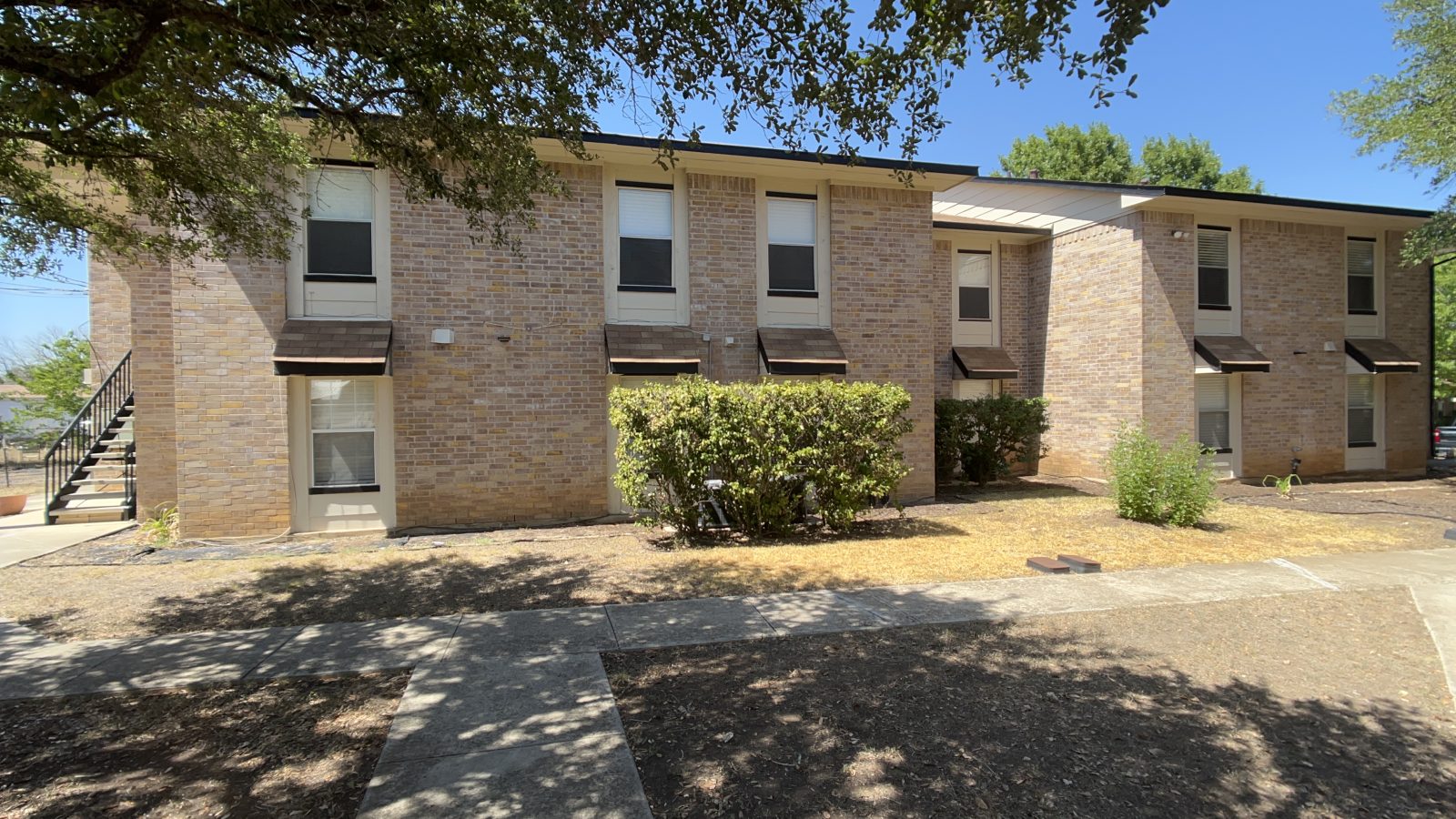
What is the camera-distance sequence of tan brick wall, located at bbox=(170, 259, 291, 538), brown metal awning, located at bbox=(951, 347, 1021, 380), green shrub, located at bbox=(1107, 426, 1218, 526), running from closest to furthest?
tan brick wall, located at bbox=(170, 259, 291, 538), green shrub, located at bbox=(1107, 426, 1218, 526), brown metal awning, located at bbox=(951, 347, 1021, 380)

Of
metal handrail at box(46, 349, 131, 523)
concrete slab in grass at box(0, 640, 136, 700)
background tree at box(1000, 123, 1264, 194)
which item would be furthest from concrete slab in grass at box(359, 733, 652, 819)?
background tree at box(1000, 123, 1264, 194)

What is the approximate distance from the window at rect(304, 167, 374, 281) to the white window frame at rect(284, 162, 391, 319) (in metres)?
0.04

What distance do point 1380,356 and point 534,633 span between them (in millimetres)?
17942

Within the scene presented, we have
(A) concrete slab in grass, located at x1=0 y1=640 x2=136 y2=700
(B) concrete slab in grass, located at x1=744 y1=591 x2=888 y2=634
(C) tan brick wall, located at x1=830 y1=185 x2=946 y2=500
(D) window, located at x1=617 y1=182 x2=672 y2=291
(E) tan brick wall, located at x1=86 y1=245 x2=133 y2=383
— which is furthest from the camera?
(E) tan brick wall, located at x1=86 y1=245 x2=133 y2=383

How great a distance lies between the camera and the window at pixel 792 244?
10828mm

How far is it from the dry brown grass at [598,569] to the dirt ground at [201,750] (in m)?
1.44

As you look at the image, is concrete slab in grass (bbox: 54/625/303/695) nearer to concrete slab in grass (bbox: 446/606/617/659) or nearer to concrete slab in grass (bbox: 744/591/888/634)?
concrete slab in grass (bbox: 446/606/617/659)

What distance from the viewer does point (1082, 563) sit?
691 centimetres

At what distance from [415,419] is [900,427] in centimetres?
672

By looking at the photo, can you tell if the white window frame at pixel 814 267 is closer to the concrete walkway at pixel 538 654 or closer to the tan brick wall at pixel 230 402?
the concrete walkway at pixel 538 654

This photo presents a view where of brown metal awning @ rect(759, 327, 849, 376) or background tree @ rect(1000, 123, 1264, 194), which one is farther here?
background tree @ rect(1000, 123, 1264, 194)

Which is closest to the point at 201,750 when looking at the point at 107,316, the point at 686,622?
the point at 686,622

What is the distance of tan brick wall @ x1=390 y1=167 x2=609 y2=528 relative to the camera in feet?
30.6

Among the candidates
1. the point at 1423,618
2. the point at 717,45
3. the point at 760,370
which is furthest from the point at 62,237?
the point at 1423,618
